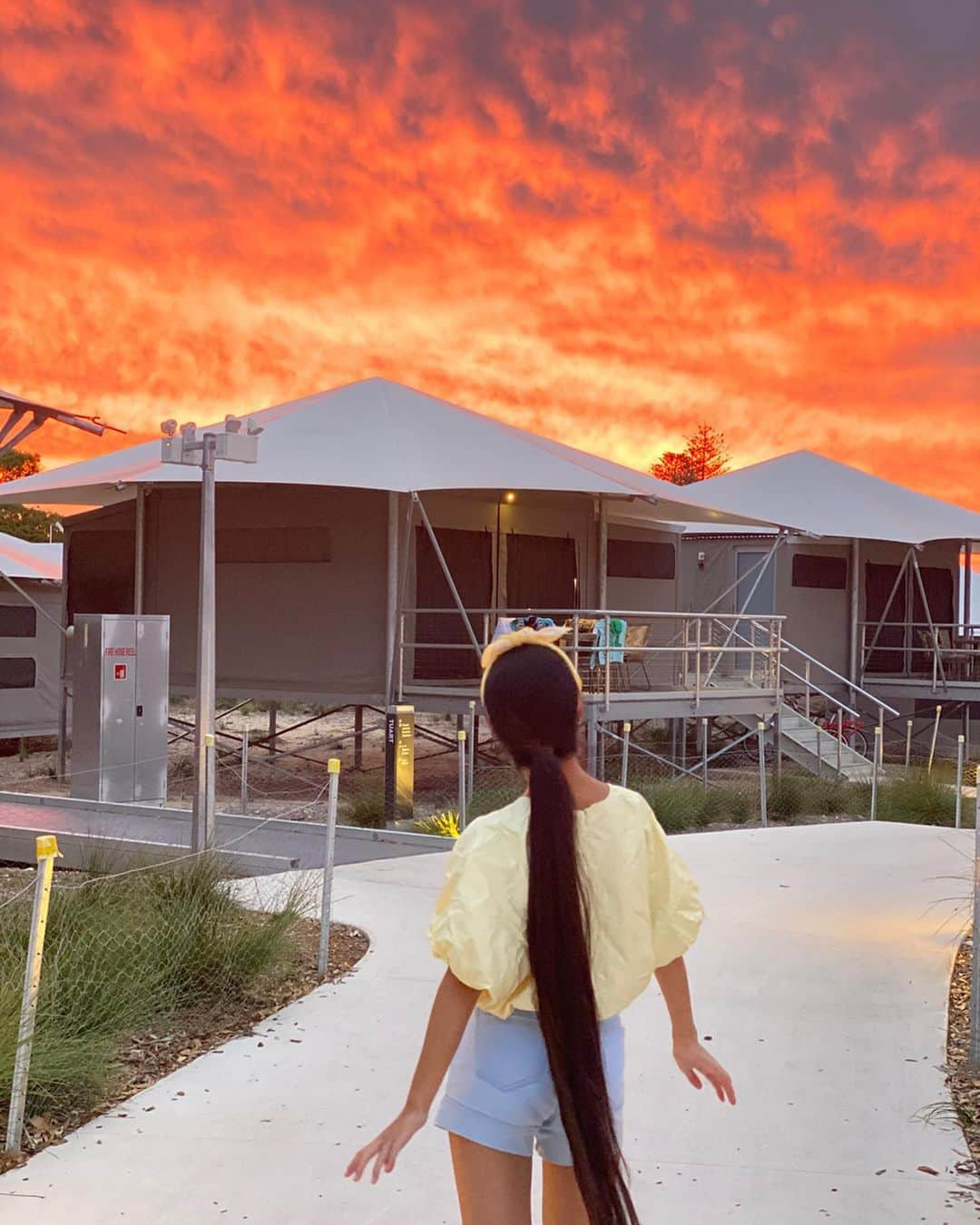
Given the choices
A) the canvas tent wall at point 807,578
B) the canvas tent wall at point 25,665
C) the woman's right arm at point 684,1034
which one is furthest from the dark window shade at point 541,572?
the woman's right arm at point 684,1034

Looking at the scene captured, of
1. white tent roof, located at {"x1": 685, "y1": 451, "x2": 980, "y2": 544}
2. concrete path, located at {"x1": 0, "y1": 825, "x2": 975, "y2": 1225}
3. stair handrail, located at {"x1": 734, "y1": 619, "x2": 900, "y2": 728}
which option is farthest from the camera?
white tent roof, located at {"x1": 685, "y1": 451, "x2": 980, "y2": 544}

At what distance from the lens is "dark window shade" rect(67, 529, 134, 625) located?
746 inches

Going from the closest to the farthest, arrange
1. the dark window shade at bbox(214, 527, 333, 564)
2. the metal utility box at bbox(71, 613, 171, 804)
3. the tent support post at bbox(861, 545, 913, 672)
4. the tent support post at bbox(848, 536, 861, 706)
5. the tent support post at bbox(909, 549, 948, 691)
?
1. the metal utility box at bbox(71, 613, 171, 804)
2. the dark window shade at bbox(214, 527, 333, 564)
3. the tent support post at bbox(909, 549, 948, 691)
4. the tent support post at bbox(861, 545, 913, 672)
5. the tent support post at bbox(848, 536, 861, 706)

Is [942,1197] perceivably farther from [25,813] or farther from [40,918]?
[25,813]

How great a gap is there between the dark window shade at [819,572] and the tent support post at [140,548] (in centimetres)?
1128

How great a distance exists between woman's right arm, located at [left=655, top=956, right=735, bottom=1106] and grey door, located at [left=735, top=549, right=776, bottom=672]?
2040cm

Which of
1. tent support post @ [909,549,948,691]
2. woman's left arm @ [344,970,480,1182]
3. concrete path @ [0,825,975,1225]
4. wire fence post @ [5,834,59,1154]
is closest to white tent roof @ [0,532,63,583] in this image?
tent support post @ [909,549,948,691]

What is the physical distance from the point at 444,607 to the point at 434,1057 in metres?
15.4

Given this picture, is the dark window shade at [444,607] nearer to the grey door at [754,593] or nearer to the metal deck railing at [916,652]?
the grey door at [754,593]

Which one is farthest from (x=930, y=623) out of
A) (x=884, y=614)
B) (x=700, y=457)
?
(x=700, y=457)

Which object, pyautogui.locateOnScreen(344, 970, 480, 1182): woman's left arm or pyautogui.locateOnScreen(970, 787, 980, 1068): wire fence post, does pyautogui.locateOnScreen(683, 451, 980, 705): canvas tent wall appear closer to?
pyautogui.locateOnScreen(970, 787, 980, 1068): wire fence post

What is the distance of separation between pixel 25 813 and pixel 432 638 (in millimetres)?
6646

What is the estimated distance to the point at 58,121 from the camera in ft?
52.4

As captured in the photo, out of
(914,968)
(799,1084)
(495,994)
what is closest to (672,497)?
(914,968)
